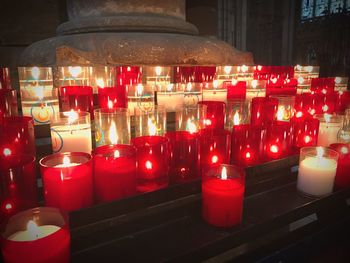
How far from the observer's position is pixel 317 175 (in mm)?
1284

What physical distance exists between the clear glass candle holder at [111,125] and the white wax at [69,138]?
0.31 feet

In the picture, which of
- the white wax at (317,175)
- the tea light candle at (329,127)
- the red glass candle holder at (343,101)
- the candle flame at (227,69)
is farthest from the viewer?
the candle flame at (227,69)

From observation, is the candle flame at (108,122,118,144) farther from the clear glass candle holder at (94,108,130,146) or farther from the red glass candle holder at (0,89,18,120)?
the red glass candle holder at (0,89,18,120)

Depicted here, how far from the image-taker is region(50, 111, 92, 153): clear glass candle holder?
3.87 ft

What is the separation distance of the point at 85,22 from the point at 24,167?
2.58 metres

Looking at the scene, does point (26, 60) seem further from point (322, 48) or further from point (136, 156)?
point (322, 48)

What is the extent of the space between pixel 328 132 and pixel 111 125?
1.17m

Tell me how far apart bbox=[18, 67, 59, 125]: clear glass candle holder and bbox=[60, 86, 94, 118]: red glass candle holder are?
0.05 metres

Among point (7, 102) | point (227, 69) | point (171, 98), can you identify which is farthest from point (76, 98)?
point (227, 69)

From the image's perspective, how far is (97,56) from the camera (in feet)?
9.04

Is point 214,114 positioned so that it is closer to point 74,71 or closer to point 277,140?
point 277,140

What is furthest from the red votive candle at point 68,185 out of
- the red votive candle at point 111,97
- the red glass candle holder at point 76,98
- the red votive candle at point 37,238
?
the red votive candle at point 111,97

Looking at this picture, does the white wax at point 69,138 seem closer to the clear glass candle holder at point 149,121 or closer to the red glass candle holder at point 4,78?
the clear glass candle holder at point 149,121

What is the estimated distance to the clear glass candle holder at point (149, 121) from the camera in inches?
53.7
